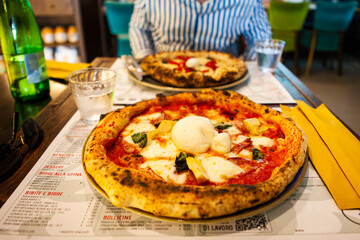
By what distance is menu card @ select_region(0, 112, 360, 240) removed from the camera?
711 mm

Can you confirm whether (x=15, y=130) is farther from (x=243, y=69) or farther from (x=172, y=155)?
(x=243, y=69)

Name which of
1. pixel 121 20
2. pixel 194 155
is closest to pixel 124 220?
pixel 194 155

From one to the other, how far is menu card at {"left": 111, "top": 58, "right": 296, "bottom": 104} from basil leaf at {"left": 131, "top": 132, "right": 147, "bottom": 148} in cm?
51

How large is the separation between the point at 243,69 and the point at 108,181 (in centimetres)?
121

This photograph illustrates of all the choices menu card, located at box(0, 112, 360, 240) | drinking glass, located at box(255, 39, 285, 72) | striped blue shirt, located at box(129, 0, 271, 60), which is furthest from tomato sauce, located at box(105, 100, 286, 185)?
striped blue shirt, located at box(129, 0, 271, 60)

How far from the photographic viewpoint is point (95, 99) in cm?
127

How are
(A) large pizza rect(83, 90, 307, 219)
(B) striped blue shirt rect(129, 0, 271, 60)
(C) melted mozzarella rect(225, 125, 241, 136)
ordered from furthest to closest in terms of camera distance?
(B) striped blue shirt rect(129, 0, 271, 60) → (C) melted mozzarella rect(225, 125, 241, 136) → (A) large pizza rect(83, 90, 307, 219)

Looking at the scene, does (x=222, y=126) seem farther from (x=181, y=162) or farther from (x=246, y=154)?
(x=181, y=162)

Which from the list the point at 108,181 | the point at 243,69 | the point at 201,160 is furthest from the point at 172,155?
the point at 243,69

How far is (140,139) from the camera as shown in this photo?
3.24ft

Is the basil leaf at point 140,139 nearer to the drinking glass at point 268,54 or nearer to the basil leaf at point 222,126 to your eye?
the basil leaf at point 222,126

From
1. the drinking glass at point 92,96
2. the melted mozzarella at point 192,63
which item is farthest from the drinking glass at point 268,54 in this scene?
the drinking glass at point 92,96

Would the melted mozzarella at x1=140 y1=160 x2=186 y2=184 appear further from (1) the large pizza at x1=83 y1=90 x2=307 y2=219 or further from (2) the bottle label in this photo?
(2) the bottle label

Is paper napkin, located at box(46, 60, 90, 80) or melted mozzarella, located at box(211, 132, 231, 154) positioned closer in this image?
melted mozzarella, located at box(211, 132, 231, 154)
